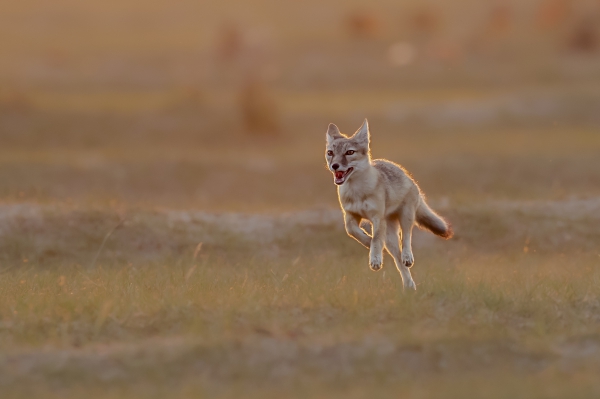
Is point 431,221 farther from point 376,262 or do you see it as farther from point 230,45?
point 230,45

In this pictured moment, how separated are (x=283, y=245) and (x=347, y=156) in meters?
5.08

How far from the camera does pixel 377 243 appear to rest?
32.5 ft

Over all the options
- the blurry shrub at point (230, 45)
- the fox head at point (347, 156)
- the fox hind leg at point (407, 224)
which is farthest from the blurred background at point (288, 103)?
the fox head at point (347, 156)

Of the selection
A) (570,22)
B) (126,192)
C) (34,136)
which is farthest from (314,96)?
(570,22)

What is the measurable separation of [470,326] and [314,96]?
108 feet

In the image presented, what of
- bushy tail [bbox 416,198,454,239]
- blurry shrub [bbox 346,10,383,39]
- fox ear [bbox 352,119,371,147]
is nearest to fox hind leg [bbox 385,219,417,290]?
bushy tail [bbox 416,198,454,239]

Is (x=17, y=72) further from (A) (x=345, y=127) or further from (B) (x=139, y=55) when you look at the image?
(A) (x=345, y=127)

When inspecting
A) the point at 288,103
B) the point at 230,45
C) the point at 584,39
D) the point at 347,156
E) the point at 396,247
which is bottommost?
the point at 396,247

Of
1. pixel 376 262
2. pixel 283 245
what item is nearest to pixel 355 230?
pixel 376 262

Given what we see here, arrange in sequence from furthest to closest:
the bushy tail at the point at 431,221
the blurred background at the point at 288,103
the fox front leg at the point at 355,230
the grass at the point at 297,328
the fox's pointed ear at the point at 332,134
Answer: the blurred background at the point at 288,103 → the bushy tail at the point at 431,221 → the fox's pointed ear at the point at 332,134 → the fox front leg at the point at 355,230 → the grass at the point at 297,328

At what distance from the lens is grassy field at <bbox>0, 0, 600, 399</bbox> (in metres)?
7.44

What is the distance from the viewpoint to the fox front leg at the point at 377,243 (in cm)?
969

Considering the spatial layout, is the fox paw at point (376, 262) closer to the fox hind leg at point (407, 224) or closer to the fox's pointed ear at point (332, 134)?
the fox hind leg at point (407, 224)

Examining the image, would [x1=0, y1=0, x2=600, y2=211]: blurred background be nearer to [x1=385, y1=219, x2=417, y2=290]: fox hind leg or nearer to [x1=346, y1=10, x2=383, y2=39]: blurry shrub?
[x1=346, y1=10, x2=383, y2=39]: blurry shrub
